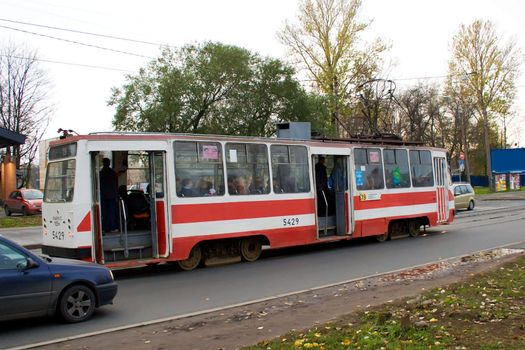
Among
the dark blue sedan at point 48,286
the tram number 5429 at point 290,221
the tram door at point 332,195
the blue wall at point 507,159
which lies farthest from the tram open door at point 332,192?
the blue wall at point 507,159

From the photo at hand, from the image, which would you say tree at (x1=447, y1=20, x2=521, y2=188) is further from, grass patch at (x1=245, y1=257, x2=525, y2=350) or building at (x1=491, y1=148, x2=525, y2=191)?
grass patch at (x1=245, y1=257, x2=525, y2=350)

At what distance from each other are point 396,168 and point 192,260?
26.1ft

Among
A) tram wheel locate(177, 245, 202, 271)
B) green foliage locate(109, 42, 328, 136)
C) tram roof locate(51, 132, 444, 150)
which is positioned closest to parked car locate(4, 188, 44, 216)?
green foliage locate(109, 42, 328, 136)

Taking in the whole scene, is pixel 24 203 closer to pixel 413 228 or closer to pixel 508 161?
pixel 413 228

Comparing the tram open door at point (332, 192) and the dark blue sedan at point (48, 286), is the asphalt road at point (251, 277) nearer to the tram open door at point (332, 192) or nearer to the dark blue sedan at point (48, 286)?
the dark blue sedan at point (48, 286)

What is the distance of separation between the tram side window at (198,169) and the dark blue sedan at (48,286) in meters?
4.41

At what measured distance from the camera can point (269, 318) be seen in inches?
313

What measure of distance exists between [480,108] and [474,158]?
27.1m

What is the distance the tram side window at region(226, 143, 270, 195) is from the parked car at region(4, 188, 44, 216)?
20.4 m

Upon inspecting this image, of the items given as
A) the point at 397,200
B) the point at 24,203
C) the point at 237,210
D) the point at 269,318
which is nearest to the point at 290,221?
the point at 237,210

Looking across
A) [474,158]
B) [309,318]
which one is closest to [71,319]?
[309,318]

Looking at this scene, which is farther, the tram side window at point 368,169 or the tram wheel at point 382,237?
the tram wheel at point 382,237

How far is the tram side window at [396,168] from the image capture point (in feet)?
58.2

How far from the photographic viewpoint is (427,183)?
1916 centimetres
